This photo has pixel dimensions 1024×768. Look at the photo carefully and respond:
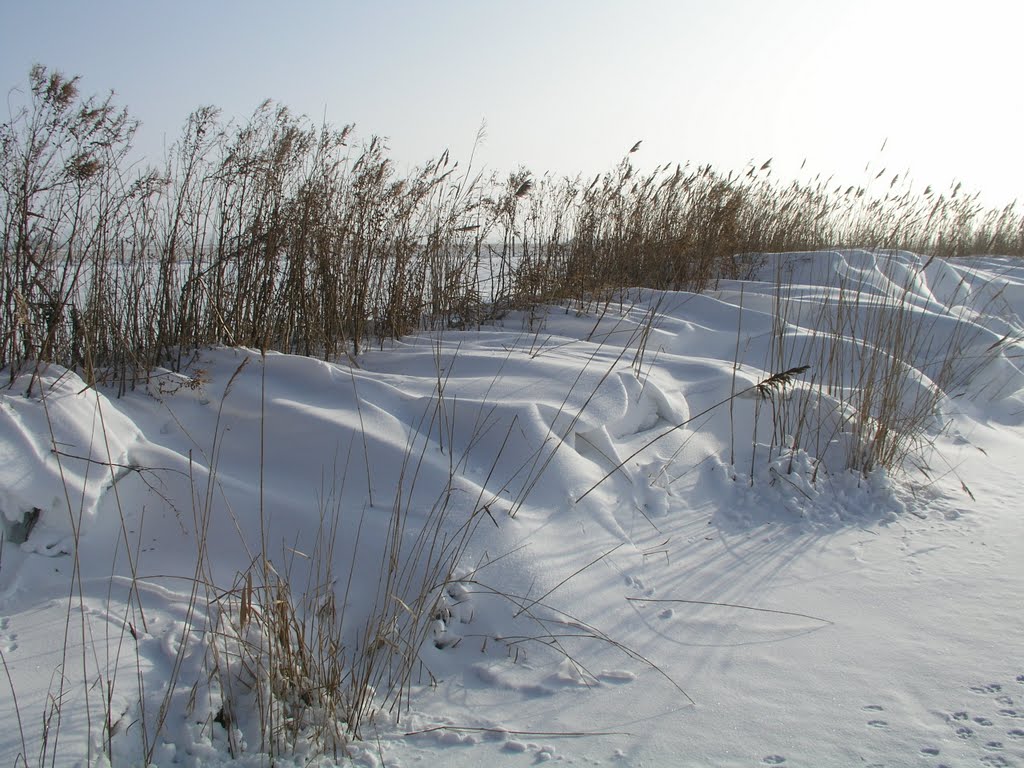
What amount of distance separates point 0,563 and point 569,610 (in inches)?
55.2

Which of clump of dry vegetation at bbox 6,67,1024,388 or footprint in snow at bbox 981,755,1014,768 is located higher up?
clump of dry vegetation at bbox 6,67,1024,388

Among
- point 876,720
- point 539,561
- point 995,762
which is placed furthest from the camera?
point 539,561

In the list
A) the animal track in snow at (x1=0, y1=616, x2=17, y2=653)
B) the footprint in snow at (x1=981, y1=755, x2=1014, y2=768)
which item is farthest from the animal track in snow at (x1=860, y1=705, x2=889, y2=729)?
the animal track in snow at (x1=0, y1=616, x2=17, y2=653)

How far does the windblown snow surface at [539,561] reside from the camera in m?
1.38

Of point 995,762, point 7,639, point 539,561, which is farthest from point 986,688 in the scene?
point 7,639

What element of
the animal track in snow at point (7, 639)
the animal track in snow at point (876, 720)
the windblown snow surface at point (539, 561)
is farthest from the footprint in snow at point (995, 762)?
the animal track in snow at point (7, 639)

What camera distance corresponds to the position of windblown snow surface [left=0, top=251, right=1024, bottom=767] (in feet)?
4.53

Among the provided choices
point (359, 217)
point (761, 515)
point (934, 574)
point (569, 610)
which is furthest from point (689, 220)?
point (569, 610)

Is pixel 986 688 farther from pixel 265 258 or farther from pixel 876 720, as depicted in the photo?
pixel 265 258

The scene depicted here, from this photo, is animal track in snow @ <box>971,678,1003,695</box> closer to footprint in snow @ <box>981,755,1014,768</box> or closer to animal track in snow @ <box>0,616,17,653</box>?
footprint in snow @ <box>981,755,1014,768</box>

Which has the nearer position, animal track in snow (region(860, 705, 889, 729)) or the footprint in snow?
the footprint in snow

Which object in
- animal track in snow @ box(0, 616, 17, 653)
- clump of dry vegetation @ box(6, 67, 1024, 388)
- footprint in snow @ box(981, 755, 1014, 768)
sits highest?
clump of dry vegetation @ box(6, 67, 1024, 388)

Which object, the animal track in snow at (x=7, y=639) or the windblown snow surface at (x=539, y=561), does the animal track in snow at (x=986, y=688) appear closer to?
the windblown snow surface at (x=539, y=561)

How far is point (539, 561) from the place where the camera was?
195cm
